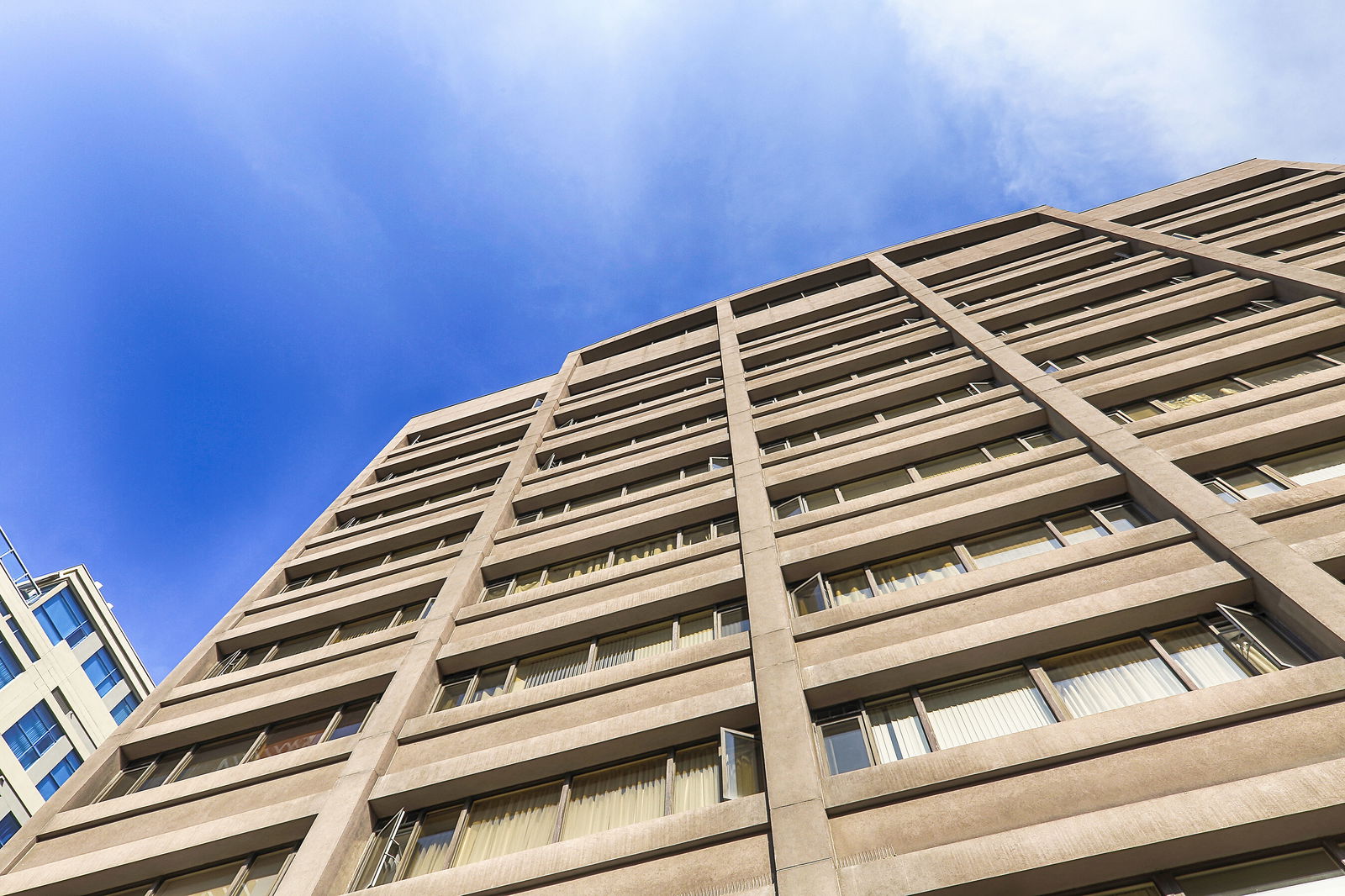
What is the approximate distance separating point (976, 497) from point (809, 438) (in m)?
6.90

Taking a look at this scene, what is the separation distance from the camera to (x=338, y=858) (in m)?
11.0

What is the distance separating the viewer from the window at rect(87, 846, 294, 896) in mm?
12125

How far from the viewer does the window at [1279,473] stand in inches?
495

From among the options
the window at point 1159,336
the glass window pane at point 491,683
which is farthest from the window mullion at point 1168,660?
the glass window pane at point 491,683

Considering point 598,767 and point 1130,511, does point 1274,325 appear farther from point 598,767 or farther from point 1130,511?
point 598,767

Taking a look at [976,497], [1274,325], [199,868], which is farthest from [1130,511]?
[199,868]

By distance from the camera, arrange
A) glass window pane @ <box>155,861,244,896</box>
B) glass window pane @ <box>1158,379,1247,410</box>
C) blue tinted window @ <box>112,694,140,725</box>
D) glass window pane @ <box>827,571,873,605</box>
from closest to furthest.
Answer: glass window pane @ <box>155,861,244,896</box> < glass window pane @ <box>827,571,873,605</box> < glass window pane @ <box>1158,379,1247,410</box> < blue tinted window @ <box>112,694,140,725</box>

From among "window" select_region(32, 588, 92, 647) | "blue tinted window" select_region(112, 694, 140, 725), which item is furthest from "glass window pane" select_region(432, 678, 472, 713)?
"blue tinted window" select_region(112, 694, 140, 725)

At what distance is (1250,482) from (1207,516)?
2610 millimetres

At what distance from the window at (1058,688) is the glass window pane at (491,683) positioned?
7.10 metres

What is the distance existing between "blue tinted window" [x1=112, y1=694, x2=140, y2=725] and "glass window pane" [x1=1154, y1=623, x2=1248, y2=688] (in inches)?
2325

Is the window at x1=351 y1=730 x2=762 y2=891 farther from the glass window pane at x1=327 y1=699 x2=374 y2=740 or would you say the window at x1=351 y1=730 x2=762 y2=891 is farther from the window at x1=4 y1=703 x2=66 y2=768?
the window at x1=4 y1=703 x2=66 y2=768

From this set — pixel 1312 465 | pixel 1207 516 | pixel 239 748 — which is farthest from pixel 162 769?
pixel 1312 465

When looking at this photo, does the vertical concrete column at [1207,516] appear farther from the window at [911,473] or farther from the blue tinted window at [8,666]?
the blue tinted window at [8,666]
